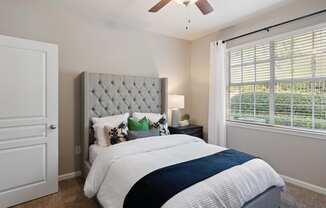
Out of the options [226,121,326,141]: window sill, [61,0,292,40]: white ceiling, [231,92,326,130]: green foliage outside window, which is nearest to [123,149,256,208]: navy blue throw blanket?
[226,121,326,141]: window sill

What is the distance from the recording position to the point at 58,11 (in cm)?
280

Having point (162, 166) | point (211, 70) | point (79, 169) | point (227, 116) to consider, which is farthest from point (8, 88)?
point (227, 116)

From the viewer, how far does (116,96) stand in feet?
10.3

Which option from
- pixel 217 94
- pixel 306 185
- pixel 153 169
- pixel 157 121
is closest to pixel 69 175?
pixel 157 121

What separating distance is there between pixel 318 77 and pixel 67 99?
12.0 ft

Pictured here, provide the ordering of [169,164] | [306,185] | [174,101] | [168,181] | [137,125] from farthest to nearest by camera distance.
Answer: [174,101] < [137,125] < [306,185] < [169,164] < [168,181]

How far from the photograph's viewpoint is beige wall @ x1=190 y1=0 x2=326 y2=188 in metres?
2.51

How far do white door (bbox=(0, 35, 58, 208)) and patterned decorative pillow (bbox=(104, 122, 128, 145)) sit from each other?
67 cm

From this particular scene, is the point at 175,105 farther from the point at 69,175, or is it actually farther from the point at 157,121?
the point at 69,175

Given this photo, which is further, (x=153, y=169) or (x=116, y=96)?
(x=116, y=96)

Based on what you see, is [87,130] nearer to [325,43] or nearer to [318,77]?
[318,77]

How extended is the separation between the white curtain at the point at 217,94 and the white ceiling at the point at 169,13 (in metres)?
0.49

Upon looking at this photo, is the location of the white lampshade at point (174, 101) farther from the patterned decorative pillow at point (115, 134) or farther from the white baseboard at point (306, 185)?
the white baseboard at point (306, 185)

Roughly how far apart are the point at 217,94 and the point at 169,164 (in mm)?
2163
